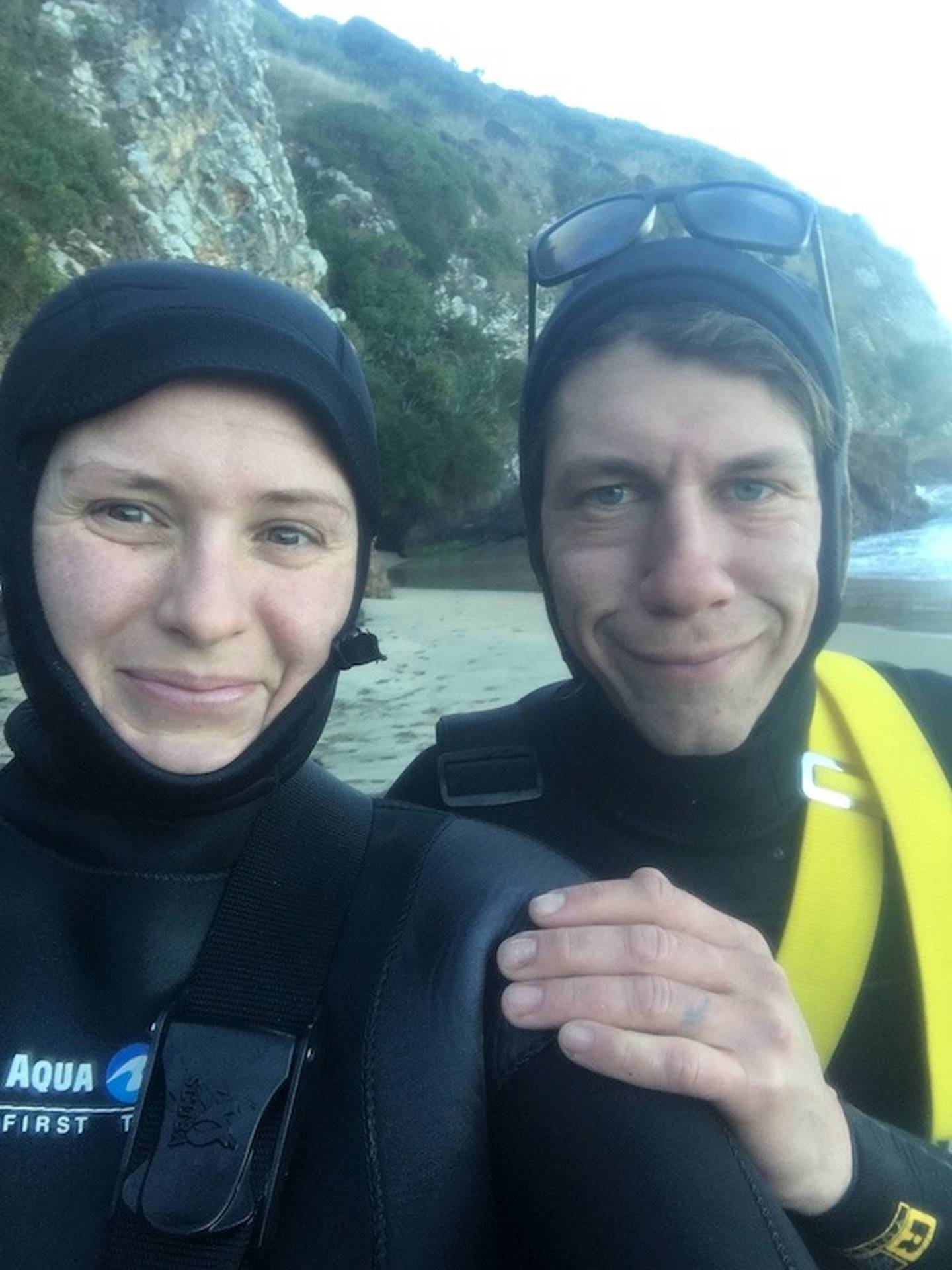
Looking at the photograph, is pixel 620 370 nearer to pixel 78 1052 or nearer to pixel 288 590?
pixel 288 590

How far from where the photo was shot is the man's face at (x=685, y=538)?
5.96 feet

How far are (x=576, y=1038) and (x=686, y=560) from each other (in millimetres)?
936

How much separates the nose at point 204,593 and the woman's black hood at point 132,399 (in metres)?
0.21

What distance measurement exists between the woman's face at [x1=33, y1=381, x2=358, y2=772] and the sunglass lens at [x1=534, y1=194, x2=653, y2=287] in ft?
3.28

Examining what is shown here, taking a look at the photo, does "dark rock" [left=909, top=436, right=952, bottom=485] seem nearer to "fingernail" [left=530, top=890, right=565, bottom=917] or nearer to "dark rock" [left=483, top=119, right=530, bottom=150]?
"dark rock" [left=483, top=119, right=530, bottom=150]

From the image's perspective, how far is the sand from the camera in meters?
5.98

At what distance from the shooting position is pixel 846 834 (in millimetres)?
1849

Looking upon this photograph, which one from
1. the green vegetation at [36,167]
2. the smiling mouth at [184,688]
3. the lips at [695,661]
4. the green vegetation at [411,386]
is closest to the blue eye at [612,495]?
the lips at [695,661]

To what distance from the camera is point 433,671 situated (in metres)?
8.71

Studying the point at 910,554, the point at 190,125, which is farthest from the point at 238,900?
the point at 910,554

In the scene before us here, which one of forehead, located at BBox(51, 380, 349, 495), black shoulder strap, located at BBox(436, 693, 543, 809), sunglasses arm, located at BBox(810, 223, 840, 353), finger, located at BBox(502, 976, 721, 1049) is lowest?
finger, located at BBox(502, 976, 721, 1049)

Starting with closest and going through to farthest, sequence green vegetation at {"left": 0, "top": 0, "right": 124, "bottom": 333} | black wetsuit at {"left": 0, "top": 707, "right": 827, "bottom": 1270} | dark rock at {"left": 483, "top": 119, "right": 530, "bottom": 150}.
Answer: black wetsuit at {"left": 0, "top": 707, "right": 827, "bottom": 1270}
green vegetation at {"left": 0, "top": 0, "right": 124, "bottom": 333}
dark rock at {"left": 483, "top": 119, "right": 530, "bottom": 150}

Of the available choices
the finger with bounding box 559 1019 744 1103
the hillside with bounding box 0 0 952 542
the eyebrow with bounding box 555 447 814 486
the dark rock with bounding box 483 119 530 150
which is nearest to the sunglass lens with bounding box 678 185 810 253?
the hillside with bounding box 0 0 952 542

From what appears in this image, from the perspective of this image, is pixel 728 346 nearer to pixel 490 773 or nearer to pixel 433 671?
pixel 490 773
